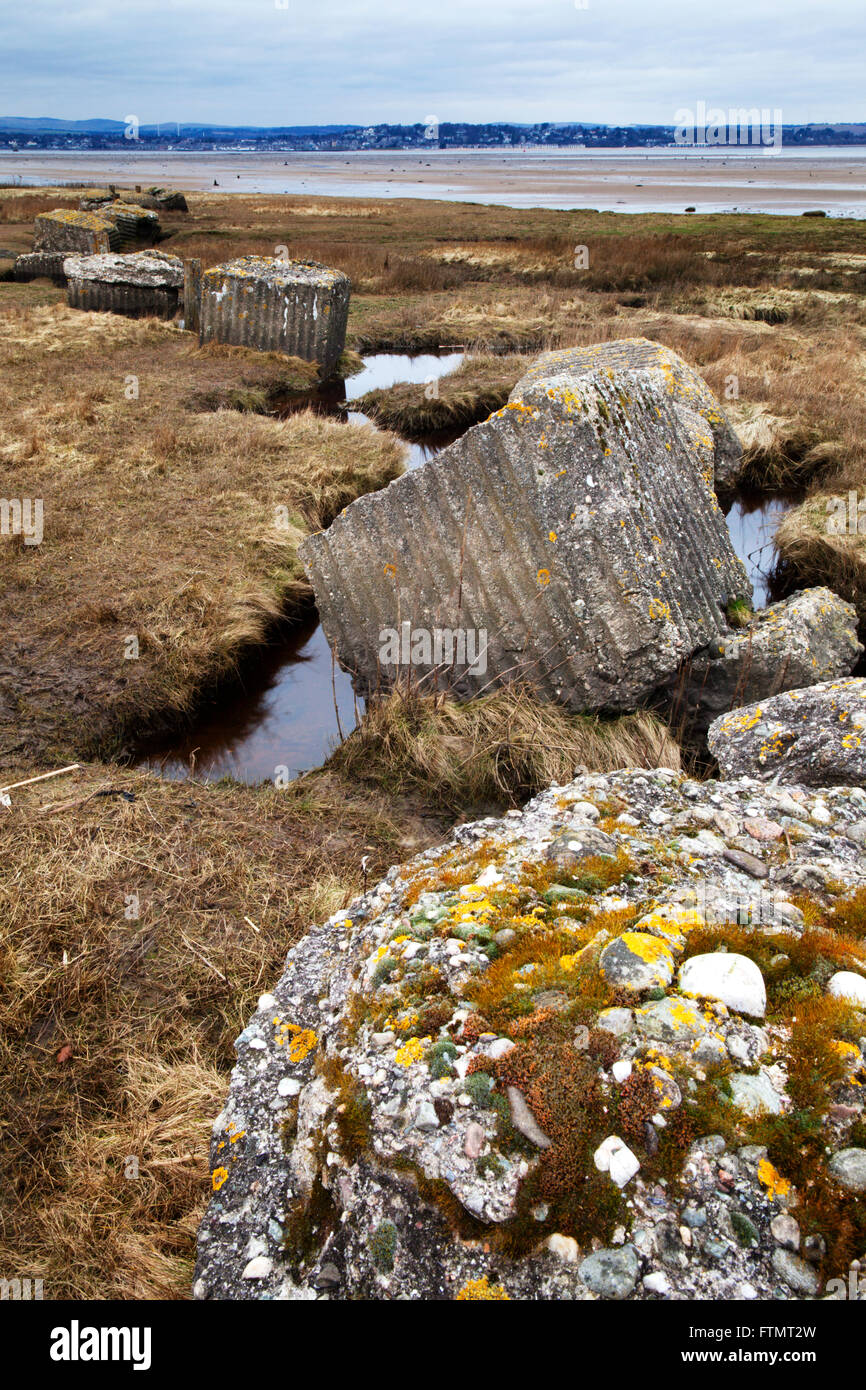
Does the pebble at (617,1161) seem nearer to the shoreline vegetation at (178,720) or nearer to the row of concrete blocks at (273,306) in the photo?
the shoreline vegetation at (178,720)

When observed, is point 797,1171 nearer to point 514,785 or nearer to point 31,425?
point 514,785

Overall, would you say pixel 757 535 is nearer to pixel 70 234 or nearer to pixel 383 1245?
pixel 383 1245

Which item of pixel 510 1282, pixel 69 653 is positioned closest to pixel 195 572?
pixel 69 653

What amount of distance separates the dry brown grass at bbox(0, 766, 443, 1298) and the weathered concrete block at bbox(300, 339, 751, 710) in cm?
129

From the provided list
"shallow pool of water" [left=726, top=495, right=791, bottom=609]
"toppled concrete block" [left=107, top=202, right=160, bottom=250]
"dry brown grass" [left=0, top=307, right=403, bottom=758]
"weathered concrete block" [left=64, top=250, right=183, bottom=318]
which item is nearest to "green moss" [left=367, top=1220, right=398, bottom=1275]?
"dry brown grass" [left=0, top=307, right=403, bottom=758]

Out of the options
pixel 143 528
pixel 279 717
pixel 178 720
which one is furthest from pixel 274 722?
pixel 143 528

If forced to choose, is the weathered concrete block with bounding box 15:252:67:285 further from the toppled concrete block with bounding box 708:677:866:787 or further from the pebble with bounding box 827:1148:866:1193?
the pebble with bounding box 827:1148:866:1193

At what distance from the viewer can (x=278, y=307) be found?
45.9 feet

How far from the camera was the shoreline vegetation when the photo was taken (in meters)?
2.88

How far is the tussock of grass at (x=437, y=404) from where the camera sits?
1234 cm

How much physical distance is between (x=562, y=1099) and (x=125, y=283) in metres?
19.8

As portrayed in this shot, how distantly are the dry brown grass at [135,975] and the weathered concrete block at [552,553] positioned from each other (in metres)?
1.29
